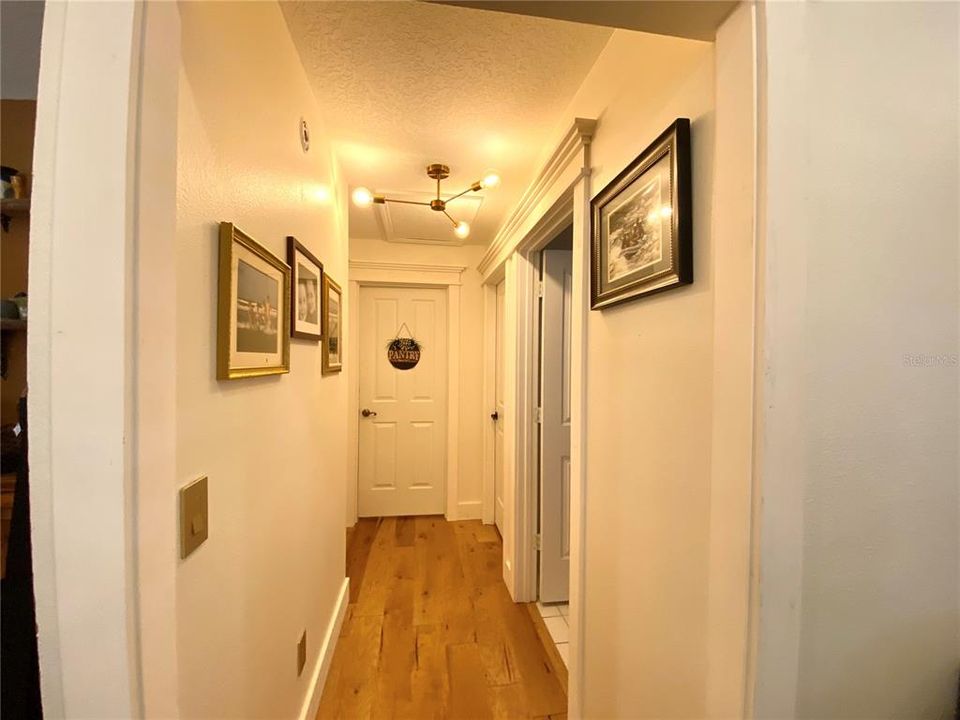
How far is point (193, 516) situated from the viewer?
29.2 inches

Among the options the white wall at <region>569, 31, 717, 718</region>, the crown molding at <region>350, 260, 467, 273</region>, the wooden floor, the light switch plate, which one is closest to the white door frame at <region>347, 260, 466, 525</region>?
the crown molding at <region>350, 260, 467, 273</region>

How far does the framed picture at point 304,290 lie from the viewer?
1263mm

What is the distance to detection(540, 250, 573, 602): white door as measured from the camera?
2.26m

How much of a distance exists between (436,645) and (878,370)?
2048 millimetres

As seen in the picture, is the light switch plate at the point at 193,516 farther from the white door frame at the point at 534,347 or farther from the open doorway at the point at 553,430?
the open doorway at the point at 553,430

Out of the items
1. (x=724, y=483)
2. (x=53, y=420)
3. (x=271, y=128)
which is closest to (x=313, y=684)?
(x=53, y=420)

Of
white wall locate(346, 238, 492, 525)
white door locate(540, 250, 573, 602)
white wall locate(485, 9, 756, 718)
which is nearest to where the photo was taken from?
white wall locate(485, 9, 756, 718)

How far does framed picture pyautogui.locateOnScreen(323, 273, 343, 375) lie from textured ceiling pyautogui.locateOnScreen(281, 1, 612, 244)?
663mm

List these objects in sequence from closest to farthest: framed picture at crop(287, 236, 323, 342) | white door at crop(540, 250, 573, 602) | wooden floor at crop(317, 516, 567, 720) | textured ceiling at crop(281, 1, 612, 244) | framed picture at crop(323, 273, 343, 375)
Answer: textured ceiling at crop(281, 1, 612, 244) → framed picture at crop(287, 236, 323, 342) → wooden floor at crop(317, 516, 567, 720) → framed picture at crop(323, 273, 343, 375) → white door at crop(540, 250, 573, 602)

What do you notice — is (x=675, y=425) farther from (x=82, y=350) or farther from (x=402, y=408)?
(x=402, y=408)

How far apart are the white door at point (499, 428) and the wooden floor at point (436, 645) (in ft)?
1.23

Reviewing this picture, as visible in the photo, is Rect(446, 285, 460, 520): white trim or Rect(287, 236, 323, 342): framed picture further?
Rect(446, 285, 460, 520): white trim

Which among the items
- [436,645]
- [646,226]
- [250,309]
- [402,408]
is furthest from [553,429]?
[250,309]

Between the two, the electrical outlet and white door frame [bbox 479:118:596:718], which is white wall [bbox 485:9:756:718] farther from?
the electrical outlet
